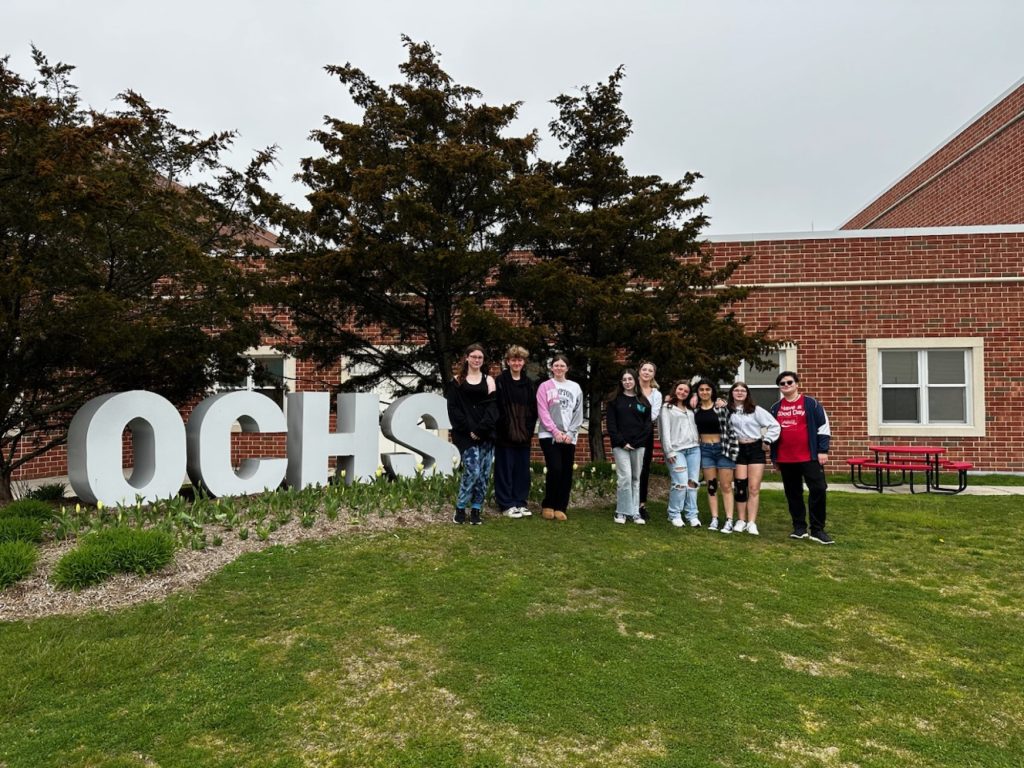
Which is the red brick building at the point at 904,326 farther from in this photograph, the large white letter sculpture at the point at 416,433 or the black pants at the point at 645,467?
the large white letter sculpture at the point at 416,433

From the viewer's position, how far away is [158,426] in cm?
650

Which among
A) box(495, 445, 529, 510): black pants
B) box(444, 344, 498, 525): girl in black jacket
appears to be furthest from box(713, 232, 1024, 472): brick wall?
box(444, 344, 498, 525): girl in black jacket

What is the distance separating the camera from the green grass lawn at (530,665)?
270cm

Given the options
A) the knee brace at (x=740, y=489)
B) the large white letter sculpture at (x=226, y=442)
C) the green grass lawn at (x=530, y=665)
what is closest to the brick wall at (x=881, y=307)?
the large white letter sculpture at (x=226, y=442)

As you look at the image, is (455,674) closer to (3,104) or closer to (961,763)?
(961,763)

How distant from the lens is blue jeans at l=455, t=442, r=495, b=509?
6.43 m

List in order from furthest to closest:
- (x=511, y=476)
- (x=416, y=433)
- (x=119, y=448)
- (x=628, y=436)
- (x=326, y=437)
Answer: (x=416, y=433), (x=326, y=437), (x=511, y=476), (x=628, y=436), (x=119, y=448)

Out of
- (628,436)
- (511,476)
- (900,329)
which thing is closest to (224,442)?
(511,476)

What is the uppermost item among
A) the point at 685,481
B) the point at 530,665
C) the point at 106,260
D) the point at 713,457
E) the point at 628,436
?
the point at 106,260

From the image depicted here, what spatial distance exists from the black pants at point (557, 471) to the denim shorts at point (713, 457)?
4.50 ft

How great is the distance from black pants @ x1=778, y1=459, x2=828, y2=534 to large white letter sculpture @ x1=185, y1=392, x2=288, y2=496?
5.40 metres

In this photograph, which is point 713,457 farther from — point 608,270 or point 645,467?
point 608,270

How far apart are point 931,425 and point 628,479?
886 cm

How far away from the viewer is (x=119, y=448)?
6.30 meters
